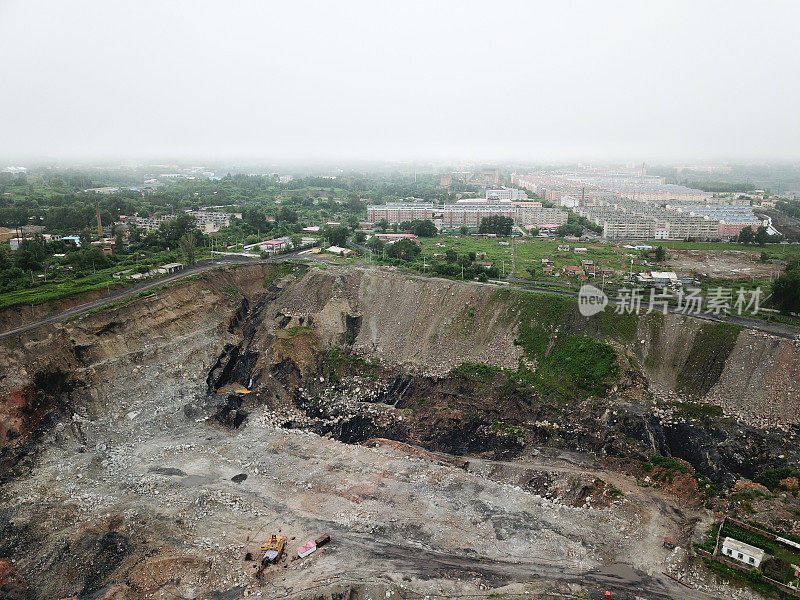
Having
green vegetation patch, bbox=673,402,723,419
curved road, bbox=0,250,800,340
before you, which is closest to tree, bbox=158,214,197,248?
curved road, bbox=0,250,800,340

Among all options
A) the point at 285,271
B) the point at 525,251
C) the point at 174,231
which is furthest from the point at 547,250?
the point at 174,231

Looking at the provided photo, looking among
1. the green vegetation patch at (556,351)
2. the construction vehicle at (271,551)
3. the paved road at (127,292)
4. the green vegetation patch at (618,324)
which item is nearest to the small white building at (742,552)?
the green vegetation patch at (556,351)

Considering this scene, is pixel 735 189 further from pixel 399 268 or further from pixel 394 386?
pixel 394 386

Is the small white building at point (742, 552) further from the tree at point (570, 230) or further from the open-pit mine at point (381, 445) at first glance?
the tree at point (570, 230)

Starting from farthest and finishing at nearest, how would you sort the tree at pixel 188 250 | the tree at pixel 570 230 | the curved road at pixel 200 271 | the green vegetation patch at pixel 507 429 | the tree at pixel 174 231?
the tree at pixel 570 230 < the tree at pixel 174 231 < the tree at pixel 188 250 < the curved road at pixel 200 271 < the green vegetation patch at pixel 507 429

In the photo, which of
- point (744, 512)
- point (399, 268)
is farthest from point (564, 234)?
point (744, 512)

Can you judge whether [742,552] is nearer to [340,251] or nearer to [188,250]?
[340,251]
